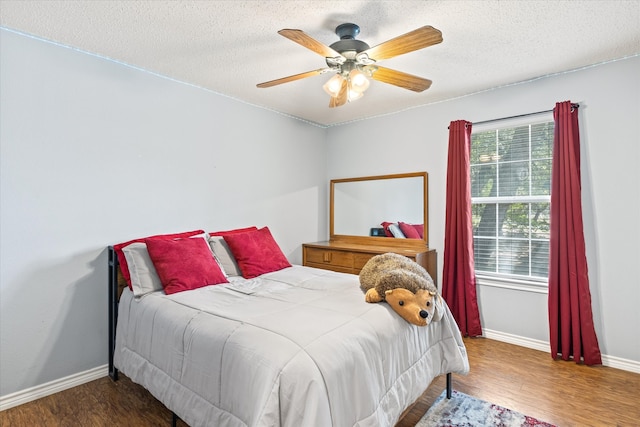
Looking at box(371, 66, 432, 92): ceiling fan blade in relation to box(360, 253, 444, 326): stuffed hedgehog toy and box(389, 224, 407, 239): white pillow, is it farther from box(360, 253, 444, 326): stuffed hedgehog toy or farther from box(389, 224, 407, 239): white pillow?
box(389, 224, 407, 239): white pillow

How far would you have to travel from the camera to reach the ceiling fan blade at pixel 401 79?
2139 millimetres

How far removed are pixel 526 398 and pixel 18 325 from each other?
10.9 ft

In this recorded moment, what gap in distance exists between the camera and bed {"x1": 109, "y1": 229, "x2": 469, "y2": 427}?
1.27m

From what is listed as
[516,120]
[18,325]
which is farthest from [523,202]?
[18,325]

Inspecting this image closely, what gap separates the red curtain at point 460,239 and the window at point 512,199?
19 centimetres

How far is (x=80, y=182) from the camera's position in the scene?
2.39 m

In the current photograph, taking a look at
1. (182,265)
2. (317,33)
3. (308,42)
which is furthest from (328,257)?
(308,42)

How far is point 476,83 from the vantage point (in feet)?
9.95

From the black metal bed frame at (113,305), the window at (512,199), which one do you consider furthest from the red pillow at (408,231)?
the black metal bed frame at (113,305)

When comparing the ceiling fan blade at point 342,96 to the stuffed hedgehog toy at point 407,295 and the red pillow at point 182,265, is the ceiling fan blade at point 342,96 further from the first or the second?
the red pillow at point 182,265

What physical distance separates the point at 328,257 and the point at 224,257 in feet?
4.40

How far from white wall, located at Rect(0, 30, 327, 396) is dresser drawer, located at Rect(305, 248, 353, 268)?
114 cm

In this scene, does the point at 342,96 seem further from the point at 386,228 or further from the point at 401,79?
the point at 386,228

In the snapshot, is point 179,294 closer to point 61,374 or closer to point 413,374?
point 61,374
